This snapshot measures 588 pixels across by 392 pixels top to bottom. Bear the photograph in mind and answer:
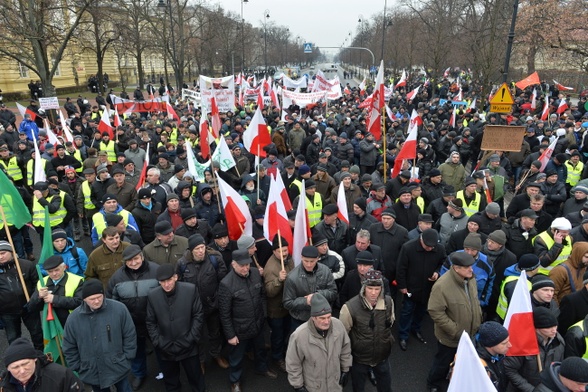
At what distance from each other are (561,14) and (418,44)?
19.7 metres

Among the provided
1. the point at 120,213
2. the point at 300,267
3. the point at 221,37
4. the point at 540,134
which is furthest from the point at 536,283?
the point at 221,37

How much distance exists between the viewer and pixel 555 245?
5082 millimetres

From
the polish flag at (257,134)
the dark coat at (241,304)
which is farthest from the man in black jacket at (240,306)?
the polish flag at (257,134)

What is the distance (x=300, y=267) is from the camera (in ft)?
15.0

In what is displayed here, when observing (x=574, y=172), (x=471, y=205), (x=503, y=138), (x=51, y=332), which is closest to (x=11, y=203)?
(x=51, y=332)

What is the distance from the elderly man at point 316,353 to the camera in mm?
3695

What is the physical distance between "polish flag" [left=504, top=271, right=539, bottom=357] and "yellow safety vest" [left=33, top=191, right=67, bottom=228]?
7.01m

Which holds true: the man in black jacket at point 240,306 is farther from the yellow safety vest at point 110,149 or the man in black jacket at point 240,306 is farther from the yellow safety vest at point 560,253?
the yellow safety vest at point 110,149

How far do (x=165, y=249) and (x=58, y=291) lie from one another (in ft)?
4.06

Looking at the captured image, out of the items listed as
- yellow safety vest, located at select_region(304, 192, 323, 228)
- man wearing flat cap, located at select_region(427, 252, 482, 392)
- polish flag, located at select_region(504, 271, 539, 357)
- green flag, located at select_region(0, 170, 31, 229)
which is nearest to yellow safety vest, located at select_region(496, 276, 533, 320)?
man wearing flat cap, located at select_region(427, 252, 482, 392)

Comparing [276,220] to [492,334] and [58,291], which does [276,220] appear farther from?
[492,334]

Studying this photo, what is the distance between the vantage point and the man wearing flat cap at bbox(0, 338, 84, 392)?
3.10m

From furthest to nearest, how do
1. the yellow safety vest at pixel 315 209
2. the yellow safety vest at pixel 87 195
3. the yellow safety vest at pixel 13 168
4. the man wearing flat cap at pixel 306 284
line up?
1. the yellow safety vest at pixel 13 168
2. the yellow safety vest at pixel 87 195
3. the yellow safety vest at pixel 315 209
4. the man wearing flat cap at pixel 306 284

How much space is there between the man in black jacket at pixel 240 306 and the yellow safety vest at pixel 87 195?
15.1 ft
